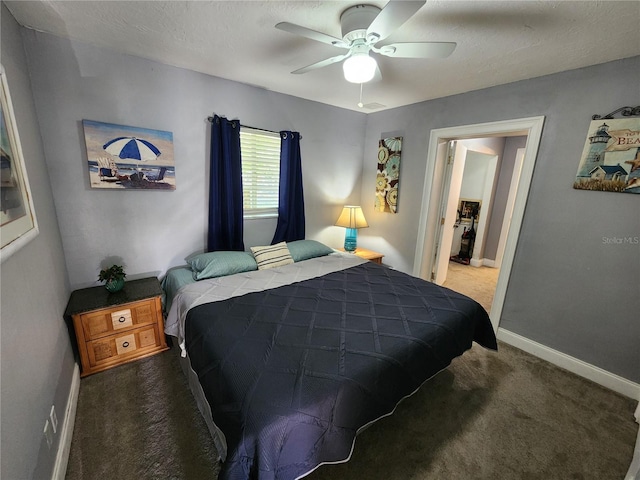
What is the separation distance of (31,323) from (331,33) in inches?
90.9

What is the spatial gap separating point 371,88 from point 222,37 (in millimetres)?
1500

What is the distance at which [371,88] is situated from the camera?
2.67m

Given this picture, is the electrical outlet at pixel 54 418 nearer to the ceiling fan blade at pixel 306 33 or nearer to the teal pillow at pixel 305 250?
the teal pillow at pixel 305 250

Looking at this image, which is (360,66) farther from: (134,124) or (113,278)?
(113,278)

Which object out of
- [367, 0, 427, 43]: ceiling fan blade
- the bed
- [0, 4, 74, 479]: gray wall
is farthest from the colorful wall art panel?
[0, 4, 74, 479]: gray wall

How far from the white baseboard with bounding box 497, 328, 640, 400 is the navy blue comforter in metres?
0.83

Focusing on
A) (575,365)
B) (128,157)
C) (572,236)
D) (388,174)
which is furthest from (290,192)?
(575,365)

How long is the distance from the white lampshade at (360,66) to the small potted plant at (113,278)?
229 cm

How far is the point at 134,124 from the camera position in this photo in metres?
2.19

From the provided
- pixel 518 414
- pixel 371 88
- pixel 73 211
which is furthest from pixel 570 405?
pixel 73 211

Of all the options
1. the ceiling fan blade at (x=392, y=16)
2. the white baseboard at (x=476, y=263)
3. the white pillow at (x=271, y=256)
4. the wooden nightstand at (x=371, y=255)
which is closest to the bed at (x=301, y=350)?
the white pillow at (x=271, y=256)

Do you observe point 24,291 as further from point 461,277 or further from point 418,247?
point 461,277

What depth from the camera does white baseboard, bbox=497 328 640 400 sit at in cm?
201

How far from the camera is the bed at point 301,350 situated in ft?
3.50
